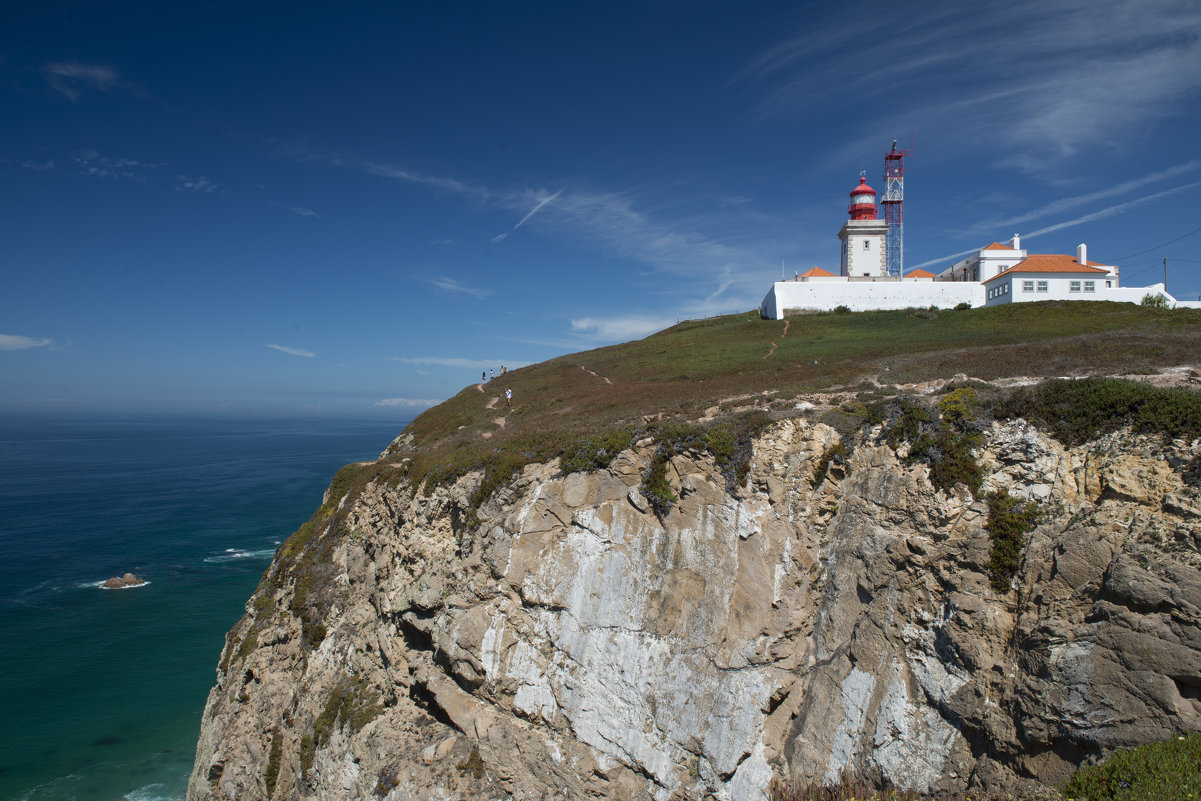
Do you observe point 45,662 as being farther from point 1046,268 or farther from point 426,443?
point 1046,268

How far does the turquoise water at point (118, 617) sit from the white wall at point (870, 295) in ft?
161

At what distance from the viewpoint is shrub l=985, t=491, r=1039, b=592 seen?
12430 mm

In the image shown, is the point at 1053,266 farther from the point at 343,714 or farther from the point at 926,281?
the point at 343,714

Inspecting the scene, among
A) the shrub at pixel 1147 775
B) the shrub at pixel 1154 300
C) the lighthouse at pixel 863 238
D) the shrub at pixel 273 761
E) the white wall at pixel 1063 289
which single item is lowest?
the shrub at pixel 273 761

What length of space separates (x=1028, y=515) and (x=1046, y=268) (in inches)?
1636

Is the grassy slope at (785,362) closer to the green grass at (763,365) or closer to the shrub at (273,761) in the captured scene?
the green grass at (763,365)

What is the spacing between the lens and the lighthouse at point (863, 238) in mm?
52656

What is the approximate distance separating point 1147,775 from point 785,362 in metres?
24.4

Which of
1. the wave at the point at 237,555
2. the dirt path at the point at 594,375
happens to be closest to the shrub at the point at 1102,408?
the dirt path at the point at 594,375

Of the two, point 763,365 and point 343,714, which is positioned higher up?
point 763,365

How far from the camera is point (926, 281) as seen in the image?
49688 millimetres

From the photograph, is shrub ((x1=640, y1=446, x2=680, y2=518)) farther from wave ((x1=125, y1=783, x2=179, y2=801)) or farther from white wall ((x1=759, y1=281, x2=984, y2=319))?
white wall ((x1=759, y1=281, x2=984, y2=319))

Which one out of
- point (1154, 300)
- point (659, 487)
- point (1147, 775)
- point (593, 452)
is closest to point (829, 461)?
point (659, 487)

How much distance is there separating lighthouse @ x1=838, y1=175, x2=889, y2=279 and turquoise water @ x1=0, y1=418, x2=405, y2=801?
5607 centimetres
